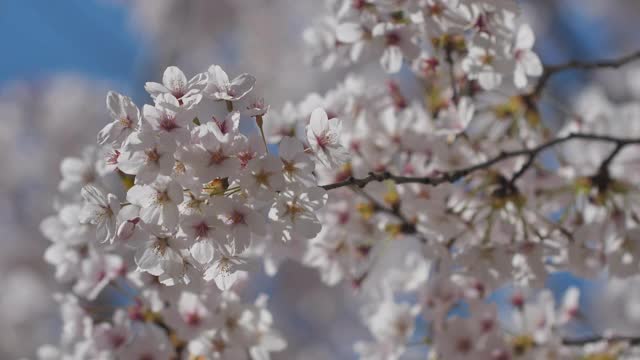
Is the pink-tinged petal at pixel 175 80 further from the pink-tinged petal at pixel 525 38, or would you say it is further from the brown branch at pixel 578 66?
the brown branch at pixel 578 66

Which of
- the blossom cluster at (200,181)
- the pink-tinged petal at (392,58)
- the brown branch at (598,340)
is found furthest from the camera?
the brown branch at (598,340)

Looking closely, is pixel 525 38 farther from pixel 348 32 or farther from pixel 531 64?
pixel 348 32

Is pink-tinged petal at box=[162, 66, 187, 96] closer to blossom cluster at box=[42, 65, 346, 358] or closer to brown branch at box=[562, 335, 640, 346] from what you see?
blossom cluster at box=[42, 65, 346, 358]

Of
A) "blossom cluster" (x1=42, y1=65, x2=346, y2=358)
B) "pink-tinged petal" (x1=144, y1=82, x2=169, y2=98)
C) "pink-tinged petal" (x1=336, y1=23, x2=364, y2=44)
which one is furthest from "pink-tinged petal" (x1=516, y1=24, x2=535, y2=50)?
"pink-tinged petal" (x1=144, y1=82, x2=169, y2=98)

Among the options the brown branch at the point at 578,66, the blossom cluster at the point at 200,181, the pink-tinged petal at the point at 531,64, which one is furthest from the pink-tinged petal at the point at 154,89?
the brown branch at the point at 578,66

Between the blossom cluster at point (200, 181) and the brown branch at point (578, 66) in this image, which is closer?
the blossom cluster at point (200, 181)

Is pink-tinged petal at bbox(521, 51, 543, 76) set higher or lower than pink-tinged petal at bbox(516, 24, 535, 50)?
lower

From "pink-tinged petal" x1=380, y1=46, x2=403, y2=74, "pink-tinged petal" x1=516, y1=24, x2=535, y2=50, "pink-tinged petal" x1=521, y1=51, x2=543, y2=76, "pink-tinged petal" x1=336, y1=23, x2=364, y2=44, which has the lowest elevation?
"pink-tinged petal" x1=521, y1=51, x2=543, y2=76

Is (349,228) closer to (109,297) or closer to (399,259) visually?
(109,297)

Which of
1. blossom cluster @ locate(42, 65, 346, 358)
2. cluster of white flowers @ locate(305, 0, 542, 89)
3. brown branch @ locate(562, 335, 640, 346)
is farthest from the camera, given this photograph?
brown branch @ locate(562, 335, 640, 346)

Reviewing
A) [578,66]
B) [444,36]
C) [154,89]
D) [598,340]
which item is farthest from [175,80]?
[598,340]

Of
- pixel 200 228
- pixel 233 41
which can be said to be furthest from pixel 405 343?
pixel 233 41
